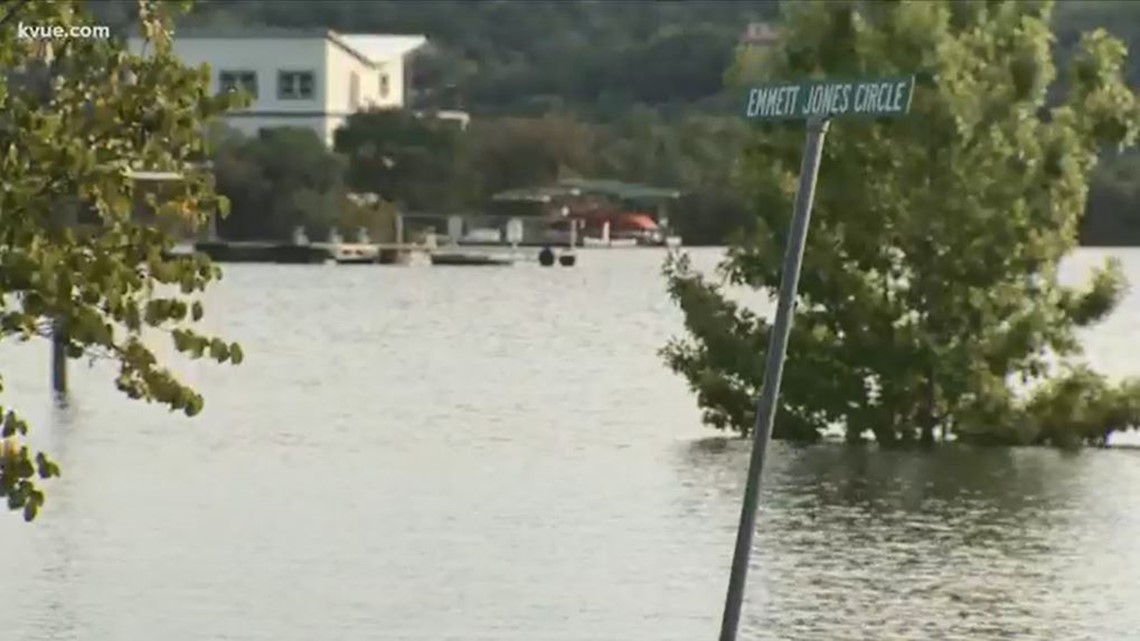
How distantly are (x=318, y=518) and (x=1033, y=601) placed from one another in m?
10.0

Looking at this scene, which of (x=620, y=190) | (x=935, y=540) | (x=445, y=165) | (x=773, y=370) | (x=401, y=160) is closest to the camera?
(x=773, y=370)

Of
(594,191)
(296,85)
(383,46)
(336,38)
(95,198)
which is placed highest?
(383,46)

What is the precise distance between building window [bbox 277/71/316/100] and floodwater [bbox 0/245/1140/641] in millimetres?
93745

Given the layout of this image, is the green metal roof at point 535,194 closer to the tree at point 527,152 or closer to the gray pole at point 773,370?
the tree at point 527,152

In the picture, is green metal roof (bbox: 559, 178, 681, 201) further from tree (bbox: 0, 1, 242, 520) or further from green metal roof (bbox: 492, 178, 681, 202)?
tree (bbox: 0, 1, 242, 520)

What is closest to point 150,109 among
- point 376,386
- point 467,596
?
point 467,596

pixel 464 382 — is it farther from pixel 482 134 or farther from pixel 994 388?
pixel 482 134

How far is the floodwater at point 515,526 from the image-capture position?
28.4m

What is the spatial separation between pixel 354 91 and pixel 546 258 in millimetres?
31110

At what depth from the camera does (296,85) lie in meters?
160

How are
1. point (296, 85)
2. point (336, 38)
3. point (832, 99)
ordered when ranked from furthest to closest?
point (296, 85)
point (336, 38)
point (832, 99)

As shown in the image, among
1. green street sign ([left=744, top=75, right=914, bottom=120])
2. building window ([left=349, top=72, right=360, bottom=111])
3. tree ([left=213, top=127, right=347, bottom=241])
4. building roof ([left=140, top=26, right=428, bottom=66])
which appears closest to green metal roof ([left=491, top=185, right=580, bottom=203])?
building window ([left=349, top=72, right=360, bottom=111])

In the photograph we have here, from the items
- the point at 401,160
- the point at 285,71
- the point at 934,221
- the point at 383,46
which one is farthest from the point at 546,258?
the point at 934,221

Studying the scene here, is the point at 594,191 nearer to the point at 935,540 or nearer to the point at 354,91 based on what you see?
the point at 354,91
